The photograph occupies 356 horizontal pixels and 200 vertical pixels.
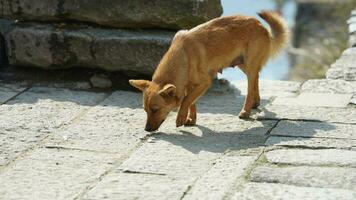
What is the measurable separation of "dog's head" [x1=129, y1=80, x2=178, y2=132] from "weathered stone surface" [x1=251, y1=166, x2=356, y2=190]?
3.68 ft

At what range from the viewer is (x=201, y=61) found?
594cm

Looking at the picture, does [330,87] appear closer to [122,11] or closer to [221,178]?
[122,11]

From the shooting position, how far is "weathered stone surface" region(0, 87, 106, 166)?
216 inches

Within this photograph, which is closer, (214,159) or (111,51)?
(214,159)

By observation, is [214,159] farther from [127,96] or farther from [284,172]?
[127,96]

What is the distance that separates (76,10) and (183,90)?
A: 5.42 ft

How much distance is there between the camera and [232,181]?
15.0 feet

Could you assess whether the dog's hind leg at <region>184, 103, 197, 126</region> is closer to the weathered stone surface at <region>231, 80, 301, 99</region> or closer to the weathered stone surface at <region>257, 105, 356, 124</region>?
the weathered stone surface at <region>257, 105, 356, 124</region>

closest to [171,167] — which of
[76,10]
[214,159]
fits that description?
[214,159]

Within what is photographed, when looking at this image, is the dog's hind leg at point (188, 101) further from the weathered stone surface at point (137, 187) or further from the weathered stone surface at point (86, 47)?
the weathered stone surface at point (137, 187)

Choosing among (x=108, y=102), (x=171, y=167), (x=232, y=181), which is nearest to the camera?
(x=232, y=181)

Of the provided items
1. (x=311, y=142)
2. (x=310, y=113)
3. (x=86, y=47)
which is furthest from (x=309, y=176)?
(x=86, y=47)

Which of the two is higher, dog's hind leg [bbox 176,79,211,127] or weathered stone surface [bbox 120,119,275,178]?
dog's hind leg [bbox 176,79,211,127]

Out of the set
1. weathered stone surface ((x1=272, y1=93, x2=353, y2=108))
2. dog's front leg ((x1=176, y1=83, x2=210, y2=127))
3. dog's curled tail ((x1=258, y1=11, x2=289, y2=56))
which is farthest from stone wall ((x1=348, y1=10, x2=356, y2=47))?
dog's front leg ((x1=176, y1=83, x2=210, y2=127))
